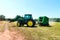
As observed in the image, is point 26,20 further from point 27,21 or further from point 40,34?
point 40,34

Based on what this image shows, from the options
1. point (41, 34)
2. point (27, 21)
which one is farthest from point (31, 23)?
point (41, 34)

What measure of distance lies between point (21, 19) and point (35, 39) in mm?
15614

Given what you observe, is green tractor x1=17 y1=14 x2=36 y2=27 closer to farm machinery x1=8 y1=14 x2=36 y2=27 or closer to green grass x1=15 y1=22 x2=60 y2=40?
farm machinery x1=8 y1=14 x2=36 y2=27

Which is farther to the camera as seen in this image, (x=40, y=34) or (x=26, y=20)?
(x=26, y=20)

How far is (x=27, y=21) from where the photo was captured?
28.0 metres

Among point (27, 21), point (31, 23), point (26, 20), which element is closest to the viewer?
point (31, 23)

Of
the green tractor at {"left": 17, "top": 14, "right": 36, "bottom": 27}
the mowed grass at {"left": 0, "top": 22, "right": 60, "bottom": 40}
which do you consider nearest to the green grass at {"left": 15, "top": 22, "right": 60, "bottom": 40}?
the mowed grass at {"left": 0, "top": 22, "right": 60, "bottom": 40}

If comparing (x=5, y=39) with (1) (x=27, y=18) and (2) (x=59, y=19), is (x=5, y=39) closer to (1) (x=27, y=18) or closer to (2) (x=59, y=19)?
(1) (x=27, y=18)

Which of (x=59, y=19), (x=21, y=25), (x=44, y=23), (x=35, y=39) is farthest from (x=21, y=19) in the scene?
(x=59, y=19)

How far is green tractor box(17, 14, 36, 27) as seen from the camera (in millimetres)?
27434

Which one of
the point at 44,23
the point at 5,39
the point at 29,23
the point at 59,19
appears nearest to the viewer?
the point at 5,39

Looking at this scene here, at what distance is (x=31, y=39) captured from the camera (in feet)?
41.7

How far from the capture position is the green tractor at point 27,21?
2743 centimetres

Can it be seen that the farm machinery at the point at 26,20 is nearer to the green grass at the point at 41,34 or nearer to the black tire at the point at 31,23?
the black tire at the point at 31,23
